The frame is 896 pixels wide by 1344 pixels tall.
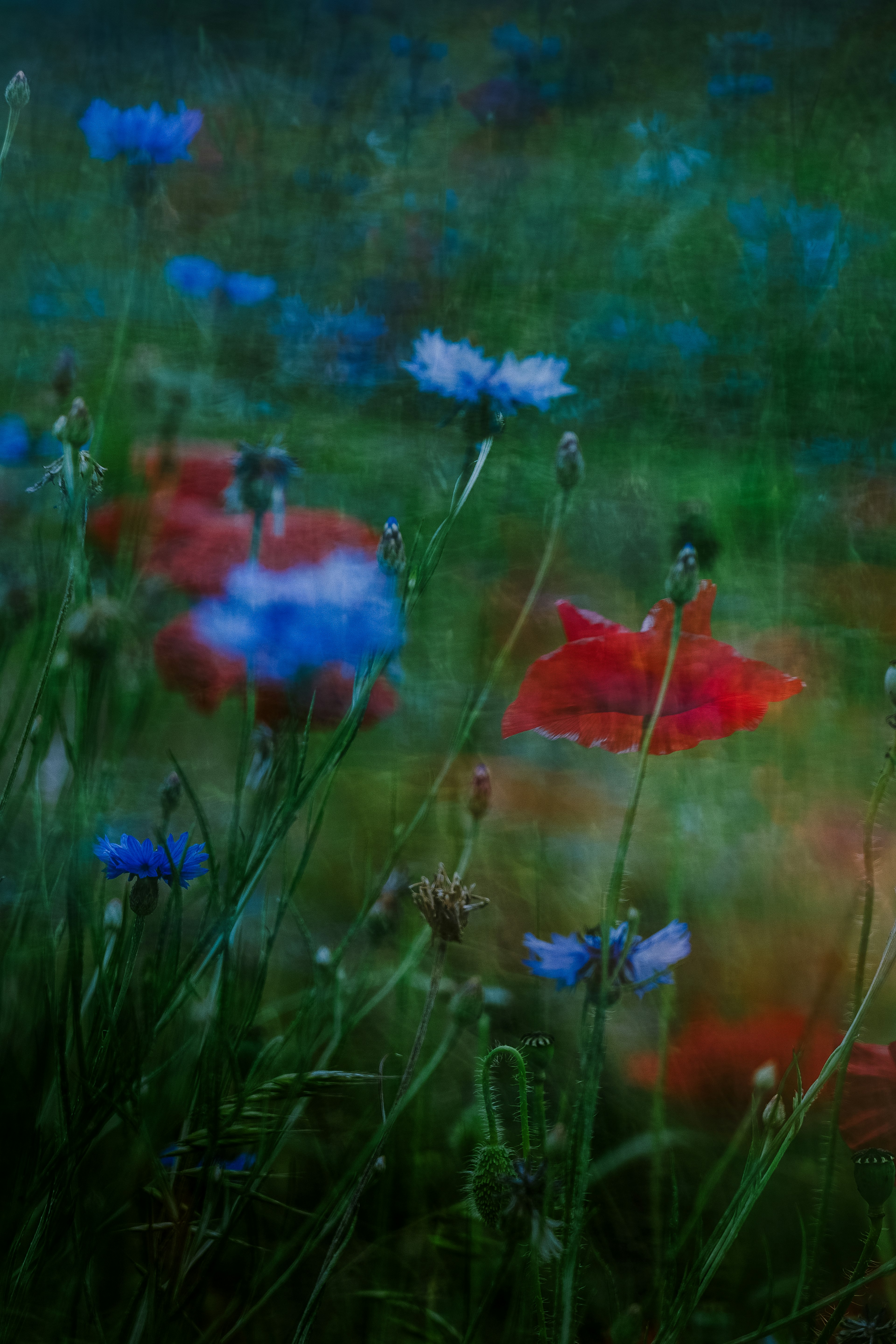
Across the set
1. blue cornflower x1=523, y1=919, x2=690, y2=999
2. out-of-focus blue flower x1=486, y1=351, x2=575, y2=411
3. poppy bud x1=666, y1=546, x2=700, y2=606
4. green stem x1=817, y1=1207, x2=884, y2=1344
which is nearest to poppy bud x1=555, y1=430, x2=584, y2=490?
out-of-focus blue flower x1=486, y1=351, x2=575, y2=411

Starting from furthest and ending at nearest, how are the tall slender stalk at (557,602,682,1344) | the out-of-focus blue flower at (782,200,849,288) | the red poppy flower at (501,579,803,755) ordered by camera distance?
the out-of-focus blue flower at (782,200,849,288), the red poppy flower at (501,579,803,755), the tall slender stalk at (557,602,682,1344)

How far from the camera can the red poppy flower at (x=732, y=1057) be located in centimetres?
41

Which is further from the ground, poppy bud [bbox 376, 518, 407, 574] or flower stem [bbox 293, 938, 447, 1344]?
poppy bud [bbox 376, 518, 407, 574]

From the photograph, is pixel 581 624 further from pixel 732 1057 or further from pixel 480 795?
pixel 732 1057

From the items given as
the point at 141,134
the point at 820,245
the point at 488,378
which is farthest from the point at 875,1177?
the point at 141,134

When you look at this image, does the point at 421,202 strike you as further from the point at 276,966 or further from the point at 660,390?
the point at 276,966

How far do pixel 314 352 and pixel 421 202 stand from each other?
12 centimetres

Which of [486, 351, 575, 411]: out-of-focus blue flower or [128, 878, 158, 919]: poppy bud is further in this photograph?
[486, 351, 575, 411]: out-of-focus blue flower

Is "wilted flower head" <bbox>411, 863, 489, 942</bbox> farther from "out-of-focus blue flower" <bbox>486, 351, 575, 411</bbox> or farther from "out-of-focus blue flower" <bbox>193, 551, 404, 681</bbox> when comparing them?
"out-of-focus blue flower" <bbox>486, 351, 575, 411</bbox>

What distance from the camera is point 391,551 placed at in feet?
1.40

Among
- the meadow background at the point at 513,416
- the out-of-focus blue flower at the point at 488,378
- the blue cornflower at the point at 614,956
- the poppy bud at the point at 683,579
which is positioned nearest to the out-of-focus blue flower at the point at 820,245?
the meadow background at the point at 513,416

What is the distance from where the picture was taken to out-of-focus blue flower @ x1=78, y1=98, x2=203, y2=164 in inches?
22.9

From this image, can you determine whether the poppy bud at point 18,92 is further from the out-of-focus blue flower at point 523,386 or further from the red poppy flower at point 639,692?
the red poppy flower at point 639,692

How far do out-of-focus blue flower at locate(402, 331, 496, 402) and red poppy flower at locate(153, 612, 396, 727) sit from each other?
6.2 inches
